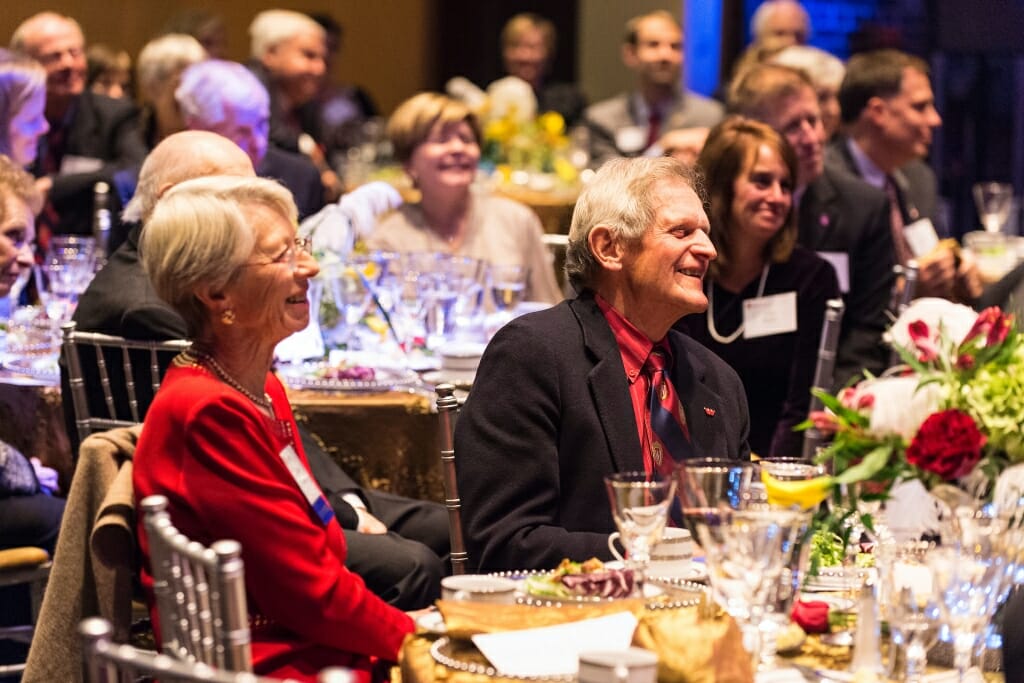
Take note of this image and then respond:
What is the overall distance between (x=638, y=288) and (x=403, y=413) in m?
1.29

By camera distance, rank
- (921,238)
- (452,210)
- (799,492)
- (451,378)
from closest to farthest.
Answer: (799,492) → (451,378) → (921,238) → (452,210)

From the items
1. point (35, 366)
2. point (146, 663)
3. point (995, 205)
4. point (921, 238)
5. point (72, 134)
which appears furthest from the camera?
point (72, 134)

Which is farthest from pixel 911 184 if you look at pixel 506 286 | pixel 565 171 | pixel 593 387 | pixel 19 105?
pixel 593 387

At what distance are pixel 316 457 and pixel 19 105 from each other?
2.58 metres

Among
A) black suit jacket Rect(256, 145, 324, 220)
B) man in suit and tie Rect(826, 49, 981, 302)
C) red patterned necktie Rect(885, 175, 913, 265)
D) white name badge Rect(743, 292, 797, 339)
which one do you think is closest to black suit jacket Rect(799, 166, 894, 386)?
red patterned necktie Rect(885, 175, 913, 265)

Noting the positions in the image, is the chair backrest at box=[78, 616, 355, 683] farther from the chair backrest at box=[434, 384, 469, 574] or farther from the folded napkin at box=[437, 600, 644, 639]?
the chair backrest at box=[434, 384, 469, 574]

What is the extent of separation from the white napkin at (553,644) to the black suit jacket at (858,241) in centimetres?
348

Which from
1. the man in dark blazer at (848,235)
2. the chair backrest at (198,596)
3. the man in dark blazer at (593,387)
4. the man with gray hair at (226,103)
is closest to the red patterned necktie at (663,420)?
the man in dark blazer at (593,387)

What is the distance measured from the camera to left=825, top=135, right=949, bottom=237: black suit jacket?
645 cm

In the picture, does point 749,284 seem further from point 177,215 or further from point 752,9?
point 752,9

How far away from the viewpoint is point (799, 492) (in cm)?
199

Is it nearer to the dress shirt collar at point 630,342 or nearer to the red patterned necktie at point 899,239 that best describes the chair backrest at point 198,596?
the dress shirt collar at point 630,342

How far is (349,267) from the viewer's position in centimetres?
463

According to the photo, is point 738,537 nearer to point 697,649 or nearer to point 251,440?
point 697,649
